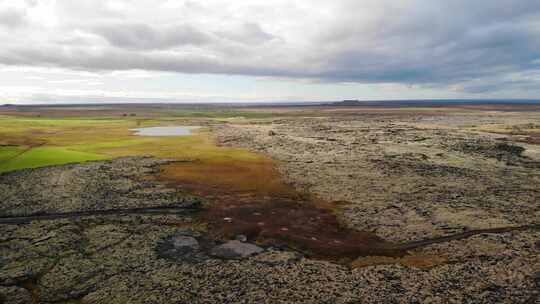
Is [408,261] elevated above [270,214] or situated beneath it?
situated beneath

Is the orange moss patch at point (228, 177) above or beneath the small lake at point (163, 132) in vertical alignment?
beneath

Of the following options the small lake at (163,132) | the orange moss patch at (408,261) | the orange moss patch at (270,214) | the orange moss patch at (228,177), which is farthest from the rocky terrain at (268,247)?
the small lake at (163,132)

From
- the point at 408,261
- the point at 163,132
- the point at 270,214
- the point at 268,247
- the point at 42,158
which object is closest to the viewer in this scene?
the point at 408,261

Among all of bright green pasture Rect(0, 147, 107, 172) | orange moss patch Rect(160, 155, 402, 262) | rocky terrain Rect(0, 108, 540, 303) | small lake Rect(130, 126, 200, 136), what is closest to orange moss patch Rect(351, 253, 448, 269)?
rocky terrain Rect(0, 108, 540, 303)

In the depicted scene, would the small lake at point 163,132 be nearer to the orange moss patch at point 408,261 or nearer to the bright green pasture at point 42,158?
the bright green pasture at point 42,158

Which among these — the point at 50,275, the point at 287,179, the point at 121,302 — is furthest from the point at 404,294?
the point at 287,179

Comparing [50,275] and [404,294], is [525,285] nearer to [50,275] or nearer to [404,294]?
[404,294]

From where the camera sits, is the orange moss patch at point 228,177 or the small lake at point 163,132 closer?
the orange moss patch at point 228,177

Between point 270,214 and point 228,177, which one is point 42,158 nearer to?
point 228,177

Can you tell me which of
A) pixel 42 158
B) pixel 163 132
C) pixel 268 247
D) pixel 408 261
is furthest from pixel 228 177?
pixel 163 132
